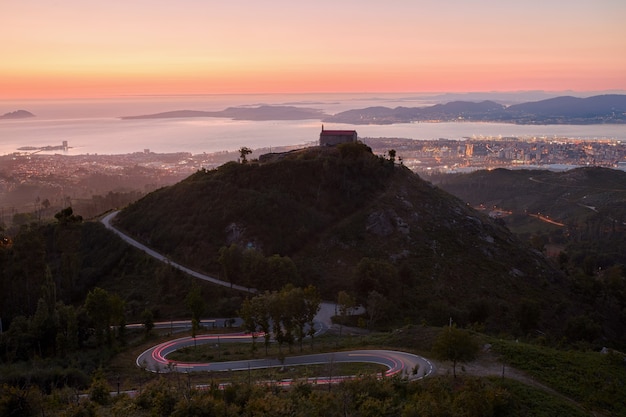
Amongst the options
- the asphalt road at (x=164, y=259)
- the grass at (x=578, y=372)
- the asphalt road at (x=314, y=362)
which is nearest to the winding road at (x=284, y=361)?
Answer: the asphalt road at (x=314, y=362)

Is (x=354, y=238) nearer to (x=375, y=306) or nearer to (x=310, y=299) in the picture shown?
(x=375, y=306)

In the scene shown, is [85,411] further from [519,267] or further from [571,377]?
[519,267]

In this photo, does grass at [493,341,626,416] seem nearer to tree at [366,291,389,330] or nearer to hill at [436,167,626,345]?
tree at [366,291,389,330]

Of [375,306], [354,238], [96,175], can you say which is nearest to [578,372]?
[375,306]

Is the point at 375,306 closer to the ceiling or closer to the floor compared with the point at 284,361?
closer to the floor

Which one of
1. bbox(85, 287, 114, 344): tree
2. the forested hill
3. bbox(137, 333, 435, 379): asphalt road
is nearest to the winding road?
bbox(137, 333, 435, 379): asphalt road

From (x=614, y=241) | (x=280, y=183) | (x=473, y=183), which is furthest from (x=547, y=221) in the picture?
(x=280, y=183)

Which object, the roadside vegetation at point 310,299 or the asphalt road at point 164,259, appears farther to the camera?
the asphalt road at point 164,259

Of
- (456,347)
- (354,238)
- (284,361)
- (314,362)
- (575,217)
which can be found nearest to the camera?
(456,347)

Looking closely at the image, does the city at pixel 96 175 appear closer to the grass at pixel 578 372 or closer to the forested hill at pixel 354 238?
the forested hill at pixel 354 238
